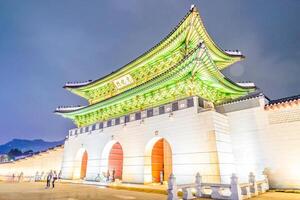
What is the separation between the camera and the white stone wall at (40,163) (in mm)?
24188

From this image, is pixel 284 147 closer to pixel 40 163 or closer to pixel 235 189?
pixel 235 189

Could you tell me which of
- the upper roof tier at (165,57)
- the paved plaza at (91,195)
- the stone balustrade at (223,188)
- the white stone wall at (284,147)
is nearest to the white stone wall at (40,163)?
the upper roof tier at (165,57)

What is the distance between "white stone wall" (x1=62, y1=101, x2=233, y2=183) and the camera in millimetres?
11336

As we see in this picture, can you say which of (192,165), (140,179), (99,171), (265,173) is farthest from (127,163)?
(265,173)

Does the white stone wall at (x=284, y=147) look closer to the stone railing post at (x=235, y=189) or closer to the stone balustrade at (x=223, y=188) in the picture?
the stone balustrade at (x=223, y=188)

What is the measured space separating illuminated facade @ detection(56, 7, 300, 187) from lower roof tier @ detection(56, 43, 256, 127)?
62mm

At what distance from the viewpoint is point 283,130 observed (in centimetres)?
1106

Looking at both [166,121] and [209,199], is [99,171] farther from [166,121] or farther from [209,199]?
[209,199]

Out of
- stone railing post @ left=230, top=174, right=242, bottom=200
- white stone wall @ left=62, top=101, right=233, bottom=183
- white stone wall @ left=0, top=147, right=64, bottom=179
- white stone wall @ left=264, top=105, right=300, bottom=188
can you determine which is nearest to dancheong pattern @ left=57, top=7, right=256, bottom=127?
white stone wall @ left=62, top=101, right=233, bottom=183

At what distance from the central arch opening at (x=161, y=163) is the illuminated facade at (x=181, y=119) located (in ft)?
0.24

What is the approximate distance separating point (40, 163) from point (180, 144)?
797 inches

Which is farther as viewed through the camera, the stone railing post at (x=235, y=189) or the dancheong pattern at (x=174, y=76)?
the dancheong pattern at (x=174, y=76)

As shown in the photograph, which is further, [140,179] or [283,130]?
[140,179]

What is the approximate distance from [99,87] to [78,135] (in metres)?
5.43
